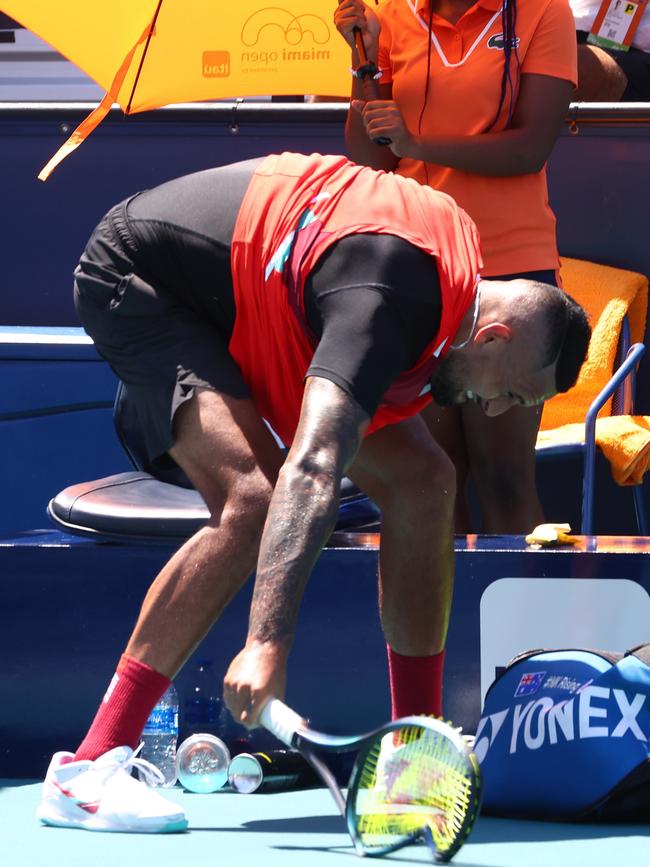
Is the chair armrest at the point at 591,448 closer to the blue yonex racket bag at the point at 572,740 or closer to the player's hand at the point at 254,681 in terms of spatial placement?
the blue yonex racket bag at the point at 572,740

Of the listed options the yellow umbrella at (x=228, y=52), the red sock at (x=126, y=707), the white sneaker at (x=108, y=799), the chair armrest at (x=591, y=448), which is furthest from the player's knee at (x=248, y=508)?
the yellow umbrella at (x=228, y=52)

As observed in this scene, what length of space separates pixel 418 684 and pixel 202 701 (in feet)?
2.07

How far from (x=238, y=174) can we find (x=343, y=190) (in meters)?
0.26

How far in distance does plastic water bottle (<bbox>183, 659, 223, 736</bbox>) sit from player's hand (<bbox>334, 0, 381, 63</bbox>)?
164cm

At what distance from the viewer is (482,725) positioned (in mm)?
3258

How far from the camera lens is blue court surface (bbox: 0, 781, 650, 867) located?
2600 millimetres

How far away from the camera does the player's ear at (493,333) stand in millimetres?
2904

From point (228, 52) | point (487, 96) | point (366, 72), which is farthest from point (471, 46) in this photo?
point (228, 52)

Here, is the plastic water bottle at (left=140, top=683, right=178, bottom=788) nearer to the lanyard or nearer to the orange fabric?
the orange fabric

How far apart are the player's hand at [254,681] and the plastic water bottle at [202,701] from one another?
1.18 m

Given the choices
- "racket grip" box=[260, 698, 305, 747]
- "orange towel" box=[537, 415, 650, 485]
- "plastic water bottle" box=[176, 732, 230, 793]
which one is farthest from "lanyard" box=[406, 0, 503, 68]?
"racket grip" box=[260, 698, 305, 747]

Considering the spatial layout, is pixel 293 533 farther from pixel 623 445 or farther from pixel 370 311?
pixel 623 445

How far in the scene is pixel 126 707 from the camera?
115 inches

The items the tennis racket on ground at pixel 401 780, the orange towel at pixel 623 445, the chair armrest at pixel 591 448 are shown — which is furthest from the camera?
the orange towel at pixel 623 445
